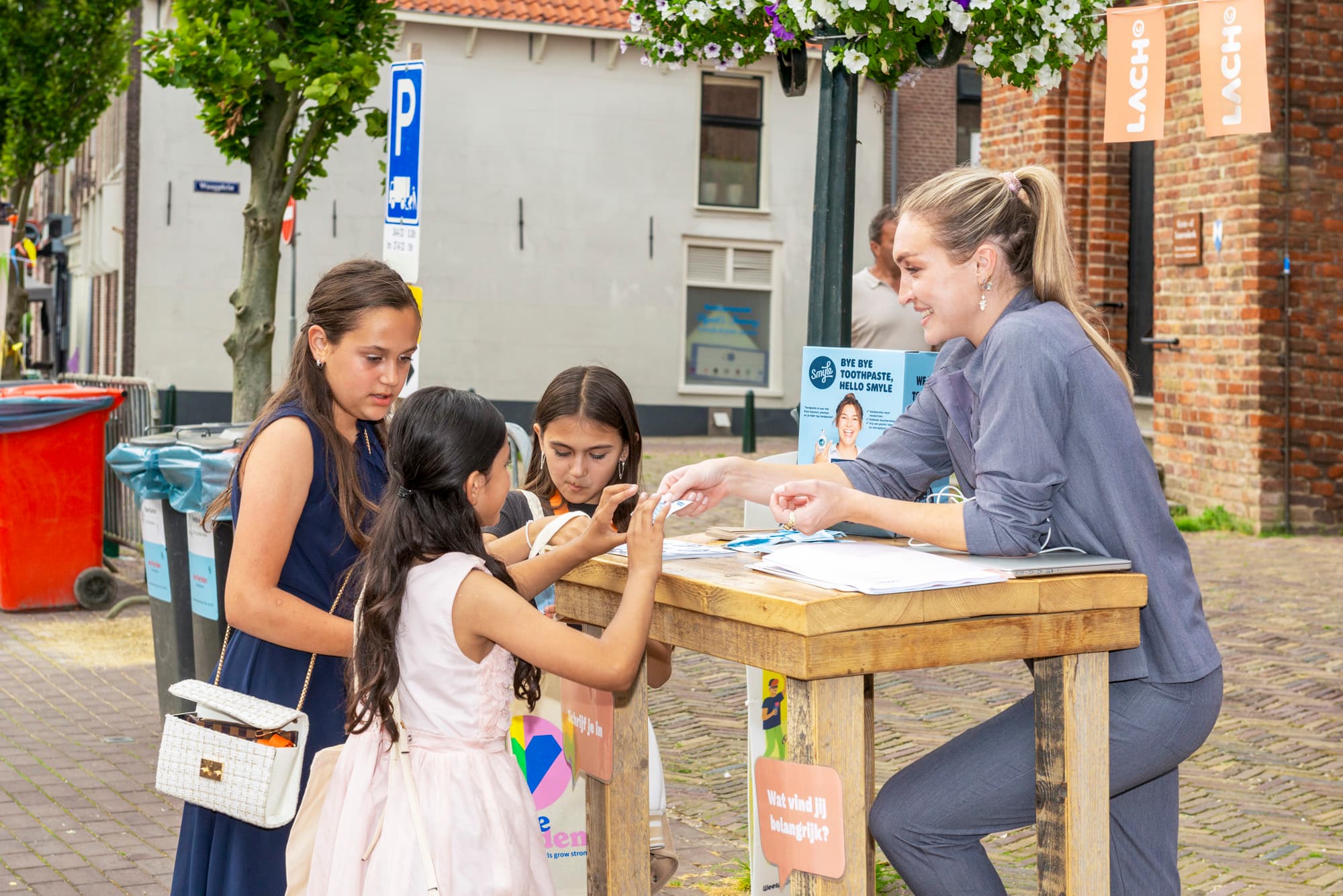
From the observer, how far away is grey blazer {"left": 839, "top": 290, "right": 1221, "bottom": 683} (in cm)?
247

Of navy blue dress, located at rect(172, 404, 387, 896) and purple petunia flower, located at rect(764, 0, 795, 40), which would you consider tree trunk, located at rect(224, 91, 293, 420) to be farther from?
navy blue dress, located at rect(172, 404, 387, 896)

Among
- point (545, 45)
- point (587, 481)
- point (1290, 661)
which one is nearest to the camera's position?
point (587, 481)

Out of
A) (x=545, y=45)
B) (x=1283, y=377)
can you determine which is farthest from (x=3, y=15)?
(x=1283, y=377)

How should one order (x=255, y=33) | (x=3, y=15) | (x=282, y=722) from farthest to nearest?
(x=3, y=15)
(x=255, y=33)
(x=282, y=722)

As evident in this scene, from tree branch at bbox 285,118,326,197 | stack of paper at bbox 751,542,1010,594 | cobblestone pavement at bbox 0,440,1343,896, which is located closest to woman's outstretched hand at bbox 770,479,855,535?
stack of paper at bbox 751,542,1010,594

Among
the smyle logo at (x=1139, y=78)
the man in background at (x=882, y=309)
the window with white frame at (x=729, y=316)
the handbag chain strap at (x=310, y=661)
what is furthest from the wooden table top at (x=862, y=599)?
the window with white frame at (x=729, y=316)

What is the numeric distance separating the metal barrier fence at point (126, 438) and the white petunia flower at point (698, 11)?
241 inches

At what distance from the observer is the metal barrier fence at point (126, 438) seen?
361 inches

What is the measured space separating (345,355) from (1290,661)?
549 cm

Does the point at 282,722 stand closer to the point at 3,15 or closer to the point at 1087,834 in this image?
the point at 1087,834

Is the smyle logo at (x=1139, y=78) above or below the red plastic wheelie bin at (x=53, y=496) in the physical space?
above

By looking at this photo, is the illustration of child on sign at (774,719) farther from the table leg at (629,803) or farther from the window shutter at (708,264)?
the window shutter at (708,264)

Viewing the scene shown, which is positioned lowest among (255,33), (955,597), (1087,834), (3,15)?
(1087,834)

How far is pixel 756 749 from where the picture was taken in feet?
12.1
